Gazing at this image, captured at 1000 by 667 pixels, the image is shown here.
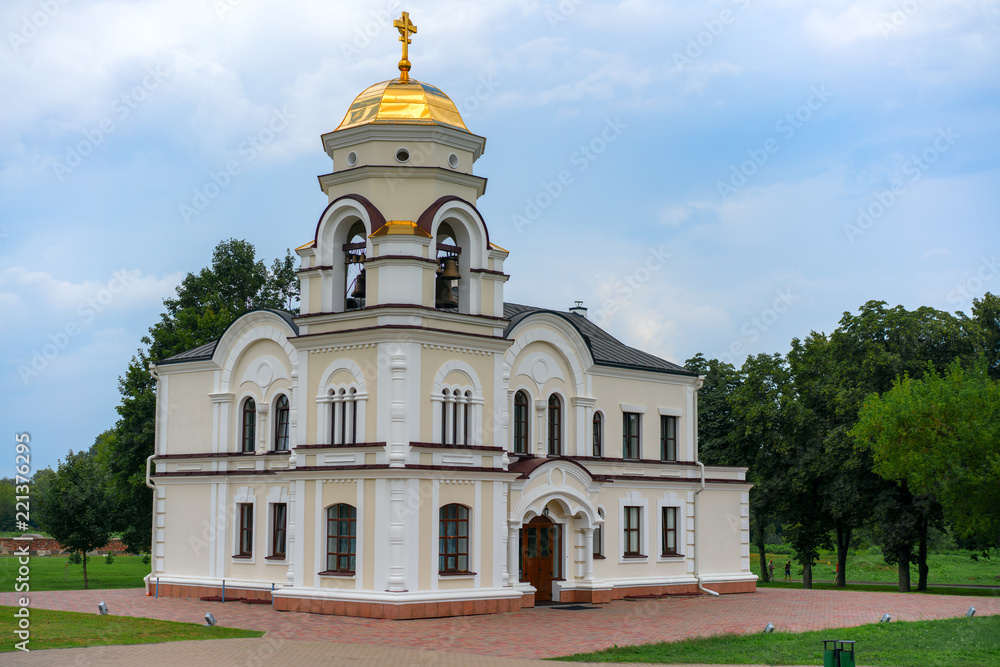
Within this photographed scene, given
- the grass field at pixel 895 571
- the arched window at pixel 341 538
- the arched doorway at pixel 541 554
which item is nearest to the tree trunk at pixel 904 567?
the grass field at pixel 895 571

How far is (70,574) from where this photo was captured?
52.9 metres

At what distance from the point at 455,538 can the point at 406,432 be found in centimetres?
295

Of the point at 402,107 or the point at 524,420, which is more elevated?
the point at 402,107

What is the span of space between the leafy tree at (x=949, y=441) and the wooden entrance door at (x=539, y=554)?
1240 cm

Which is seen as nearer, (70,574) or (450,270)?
(450,270)

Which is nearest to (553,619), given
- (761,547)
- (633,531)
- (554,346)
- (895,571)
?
(633,531)

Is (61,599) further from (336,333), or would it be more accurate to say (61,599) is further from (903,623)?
(903,623)

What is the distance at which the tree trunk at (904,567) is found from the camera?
42.4 meters

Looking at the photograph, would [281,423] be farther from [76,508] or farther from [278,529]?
[76,508]

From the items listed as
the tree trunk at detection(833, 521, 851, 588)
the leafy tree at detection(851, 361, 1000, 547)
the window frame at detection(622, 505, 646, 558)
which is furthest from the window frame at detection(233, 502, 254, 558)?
the tree trunk at detection(833, 521, 851, 588)

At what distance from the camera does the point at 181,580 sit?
33.2 metres

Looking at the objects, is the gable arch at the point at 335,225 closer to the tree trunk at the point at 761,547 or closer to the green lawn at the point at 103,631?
the green lawn at the point at 103,631

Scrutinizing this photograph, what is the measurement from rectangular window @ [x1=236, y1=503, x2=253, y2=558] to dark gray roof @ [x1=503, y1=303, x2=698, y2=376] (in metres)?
9.37

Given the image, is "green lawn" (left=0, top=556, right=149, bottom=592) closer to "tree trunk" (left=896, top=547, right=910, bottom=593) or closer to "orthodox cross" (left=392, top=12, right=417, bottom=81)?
"orthodox cross" (left=392, top=12, right=417, bottom=81)
